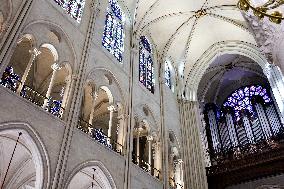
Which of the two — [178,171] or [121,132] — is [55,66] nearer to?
[121,132]

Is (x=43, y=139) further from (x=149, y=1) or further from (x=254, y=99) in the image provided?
(x=254, y=99)

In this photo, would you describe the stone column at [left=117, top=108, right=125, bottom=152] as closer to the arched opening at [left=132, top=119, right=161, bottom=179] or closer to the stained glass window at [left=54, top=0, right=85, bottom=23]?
the arched opening at [left=132, top=119, right=161, bottom=179]

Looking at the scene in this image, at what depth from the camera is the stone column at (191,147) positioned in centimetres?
1405

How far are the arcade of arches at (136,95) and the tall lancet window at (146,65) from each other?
0.08 meters

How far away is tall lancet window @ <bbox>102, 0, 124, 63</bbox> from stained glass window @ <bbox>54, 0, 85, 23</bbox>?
1.29 metres

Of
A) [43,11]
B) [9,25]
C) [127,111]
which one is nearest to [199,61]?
[127,111]

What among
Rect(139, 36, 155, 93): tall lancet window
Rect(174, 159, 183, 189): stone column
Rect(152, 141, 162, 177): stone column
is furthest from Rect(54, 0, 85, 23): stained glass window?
Rect(174, 159, 183, 189): stone column

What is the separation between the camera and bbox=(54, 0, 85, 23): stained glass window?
11.2 m

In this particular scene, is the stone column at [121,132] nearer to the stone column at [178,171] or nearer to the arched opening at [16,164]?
the arched opening at [16,164]

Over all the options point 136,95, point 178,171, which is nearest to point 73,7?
point 136,95

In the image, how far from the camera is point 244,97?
2056 cm

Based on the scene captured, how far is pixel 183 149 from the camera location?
14.9m

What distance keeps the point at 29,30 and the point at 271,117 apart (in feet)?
45.1

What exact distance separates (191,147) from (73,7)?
7824 millimetres
